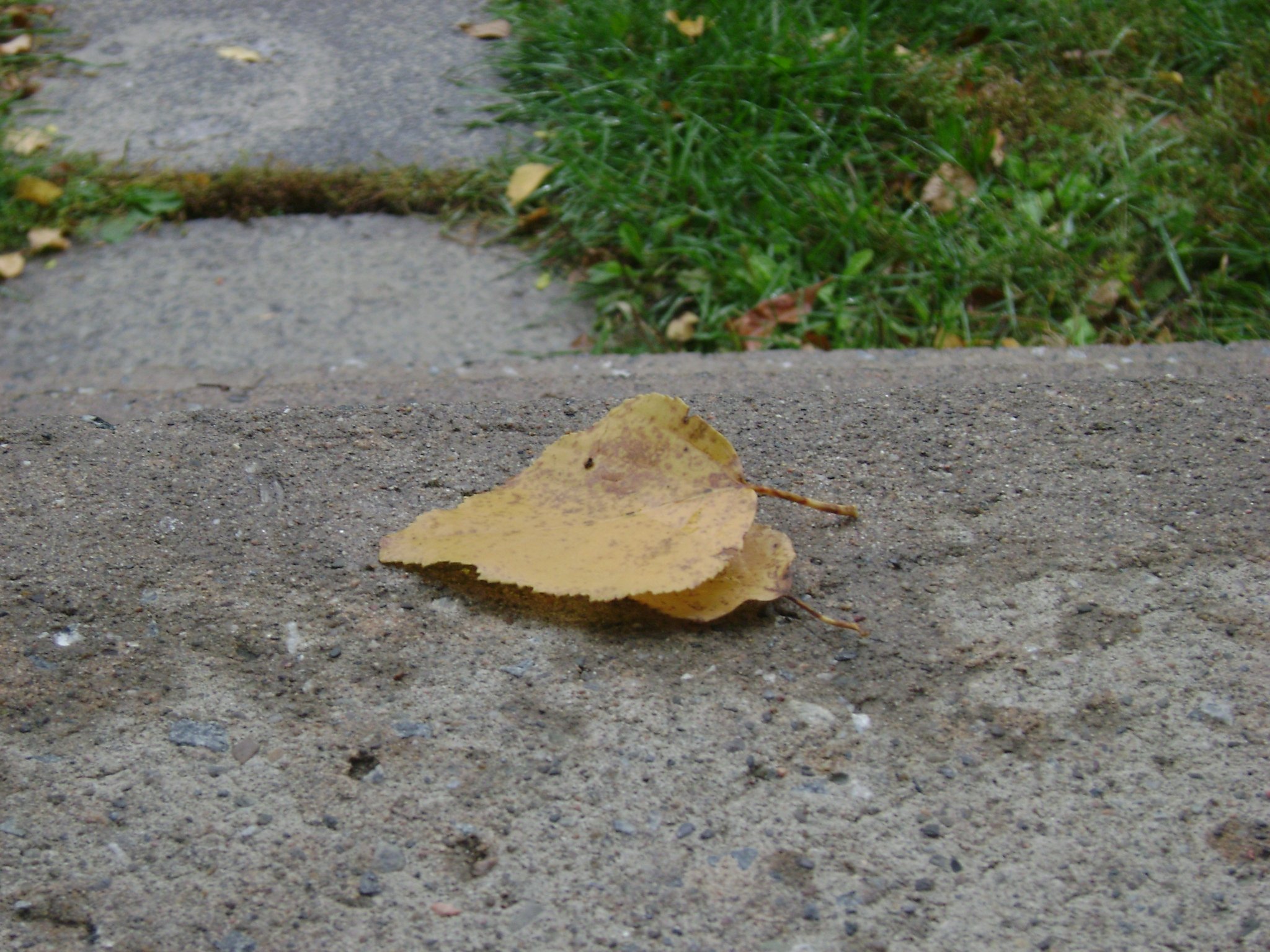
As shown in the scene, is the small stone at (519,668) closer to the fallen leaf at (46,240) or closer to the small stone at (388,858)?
the small stone at (388,858)

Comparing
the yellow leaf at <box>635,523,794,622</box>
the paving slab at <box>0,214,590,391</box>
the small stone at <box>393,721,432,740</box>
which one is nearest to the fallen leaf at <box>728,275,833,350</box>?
the paving slab at <box>0,214,590,391</box>

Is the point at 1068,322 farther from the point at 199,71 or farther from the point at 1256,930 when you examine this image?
the point at 199,71

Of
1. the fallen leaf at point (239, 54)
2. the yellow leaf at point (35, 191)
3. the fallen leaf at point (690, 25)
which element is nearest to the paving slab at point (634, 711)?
the yellow leaf at point (35, 191)

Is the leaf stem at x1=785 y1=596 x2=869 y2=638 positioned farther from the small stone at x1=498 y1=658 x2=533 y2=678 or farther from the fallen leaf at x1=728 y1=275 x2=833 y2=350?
the fallen leaf at x1=728 y1=275 x2=833 y2=350

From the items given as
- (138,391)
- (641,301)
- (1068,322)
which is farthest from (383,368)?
(1068,322)

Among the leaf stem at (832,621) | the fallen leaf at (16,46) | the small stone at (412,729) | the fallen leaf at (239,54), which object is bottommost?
the small stone at (412,729)
